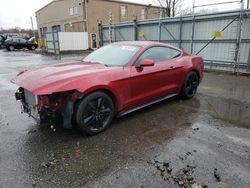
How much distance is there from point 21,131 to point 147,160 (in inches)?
92.1

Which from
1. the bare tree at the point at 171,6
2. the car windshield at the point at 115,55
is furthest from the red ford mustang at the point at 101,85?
the bare tree at the point at 171,6

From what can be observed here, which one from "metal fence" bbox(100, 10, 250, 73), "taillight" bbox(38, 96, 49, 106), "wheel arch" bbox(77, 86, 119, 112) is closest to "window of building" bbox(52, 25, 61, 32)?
"metal fence" bbox(100, 10, 250, 73)

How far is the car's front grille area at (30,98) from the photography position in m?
3.25

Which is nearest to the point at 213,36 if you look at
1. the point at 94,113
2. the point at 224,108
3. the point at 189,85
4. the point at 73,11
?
the point at 189,85

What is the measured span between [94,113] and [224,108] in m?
3.19

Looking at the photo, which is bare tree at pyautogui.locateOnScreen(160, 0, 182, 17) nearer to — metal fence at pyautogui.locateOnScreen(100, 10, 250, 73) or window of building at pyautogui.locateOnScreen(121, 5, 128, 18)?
window of building at pyautogui.locateOnScreen(121, 5, 128, 18)

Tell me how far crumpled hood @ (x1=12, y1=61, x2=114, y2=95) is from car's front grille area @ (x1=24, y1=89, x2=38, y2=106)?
17cm

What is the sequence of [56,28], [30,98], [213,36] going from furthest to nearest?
[56,28]
[213,36]
[30,98]

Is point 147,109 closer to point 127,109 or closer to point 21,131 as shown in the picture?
point 127,109

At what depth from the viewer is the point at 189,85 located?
5512 millimetres

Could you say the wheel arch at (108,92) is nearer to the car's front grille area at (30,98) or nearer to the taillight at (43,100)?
the taillight at (43,100)

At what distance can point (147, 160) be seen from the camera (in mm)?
2877

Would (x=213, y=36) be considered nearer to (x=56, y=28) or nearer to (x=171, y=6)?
(x=171, y=6)

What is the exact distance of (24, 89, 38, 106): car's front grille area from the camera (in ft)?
10.7
